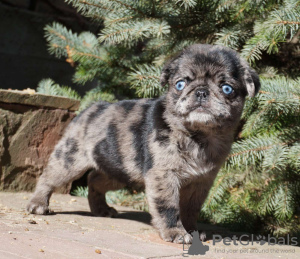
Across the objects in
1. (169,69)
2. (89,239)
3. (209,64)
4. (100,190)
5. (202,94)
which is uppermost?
(209,64)

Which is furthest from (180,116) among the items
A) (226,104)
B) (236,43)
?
(236,43)

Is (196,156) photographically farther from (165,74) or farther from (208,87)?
(165,74)

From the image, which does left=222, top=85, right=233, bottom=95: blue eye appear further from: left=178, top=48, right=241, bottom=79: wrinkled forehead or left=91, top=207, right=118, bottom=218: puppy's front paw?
left=91, top=207, right=118, bottom=218: puppy's front paw

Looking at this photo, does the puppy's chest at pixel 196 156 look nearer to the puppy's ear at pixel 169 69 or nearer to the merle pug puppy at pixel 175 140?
the merle pug puppy at pixel 175 140

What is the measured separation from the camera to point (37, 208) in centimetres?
414

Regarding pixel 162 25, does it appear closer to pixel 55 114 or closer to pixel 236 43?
pixel 236 43

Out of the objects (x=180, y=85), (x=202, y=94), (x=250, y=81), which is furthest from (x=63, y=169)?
(x=250, y=81)

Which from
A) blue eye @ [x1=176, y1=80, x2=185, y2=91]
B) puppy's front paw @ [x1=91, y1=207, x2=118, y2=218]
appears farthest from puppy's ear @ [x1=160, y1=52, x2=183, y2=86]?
puppy's front paw @ [x1=91, y1=207, x2=118, y2=218]

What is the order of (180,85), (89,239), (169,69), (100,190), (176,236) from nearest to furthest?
(89,239), (176,236), (180,85), (169,69), (100,190)

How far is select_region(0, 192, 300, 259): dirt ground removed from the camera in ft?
9.40

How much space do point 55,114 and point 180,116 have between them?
217 cm

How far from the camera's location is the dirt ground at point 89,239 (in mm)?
2865

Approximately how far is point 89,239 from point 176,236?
2.14ft

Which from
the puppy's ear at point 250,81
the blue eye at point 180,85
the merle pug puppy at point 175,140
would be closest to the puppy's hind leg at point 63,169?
the merle pug puppy at point 175,140
